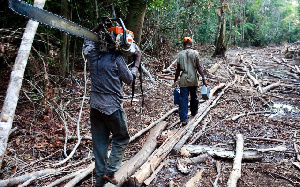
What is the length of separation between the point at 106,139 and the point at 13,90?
1768 mm

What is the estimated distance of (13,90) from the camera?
372 centimetres

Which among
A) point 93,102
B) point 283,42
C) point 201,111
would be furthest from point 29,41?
point 283,42

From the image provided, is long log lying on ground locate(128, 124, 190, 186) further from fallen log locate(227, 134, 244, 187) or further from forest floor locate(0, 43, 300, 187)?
fallen log locate(227, 134, 244, 187)

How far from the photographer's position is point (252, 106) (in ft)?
23.1

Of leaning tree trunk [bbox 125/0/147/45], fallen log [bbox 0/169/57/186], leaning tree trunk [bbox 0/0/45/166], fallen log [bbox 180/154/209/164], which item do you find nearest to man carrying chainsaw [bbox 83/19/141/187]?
fallen log [bbox 0/169/57/186]

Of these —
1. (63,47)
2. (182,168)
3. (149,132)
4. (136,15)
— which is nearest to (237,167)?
Answer: (182,168)

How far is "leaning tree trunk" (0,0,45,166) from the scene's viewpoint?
348cm

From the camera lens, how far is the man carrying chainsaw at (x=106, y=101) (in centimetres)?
292

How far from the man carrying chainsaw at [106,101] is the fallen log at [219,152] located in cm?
160

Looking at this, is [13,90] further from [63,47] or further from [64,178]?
[63,47]

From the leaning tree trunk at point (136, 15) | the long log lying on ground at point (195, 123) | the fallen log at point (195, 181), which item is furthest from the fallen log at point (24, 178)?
the leaning tree trunk at point (136, 15)

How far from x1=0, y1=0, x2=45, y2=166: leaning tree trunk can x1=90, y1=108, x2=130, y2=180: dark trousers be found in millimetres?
1414

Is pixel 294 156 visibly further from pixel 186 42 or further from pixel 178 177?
pixel 186 42

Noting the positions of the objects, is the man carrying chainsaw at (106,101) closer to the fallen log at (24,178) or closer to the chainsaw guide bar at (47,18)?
the chainsaw guide bar at (47,18)
